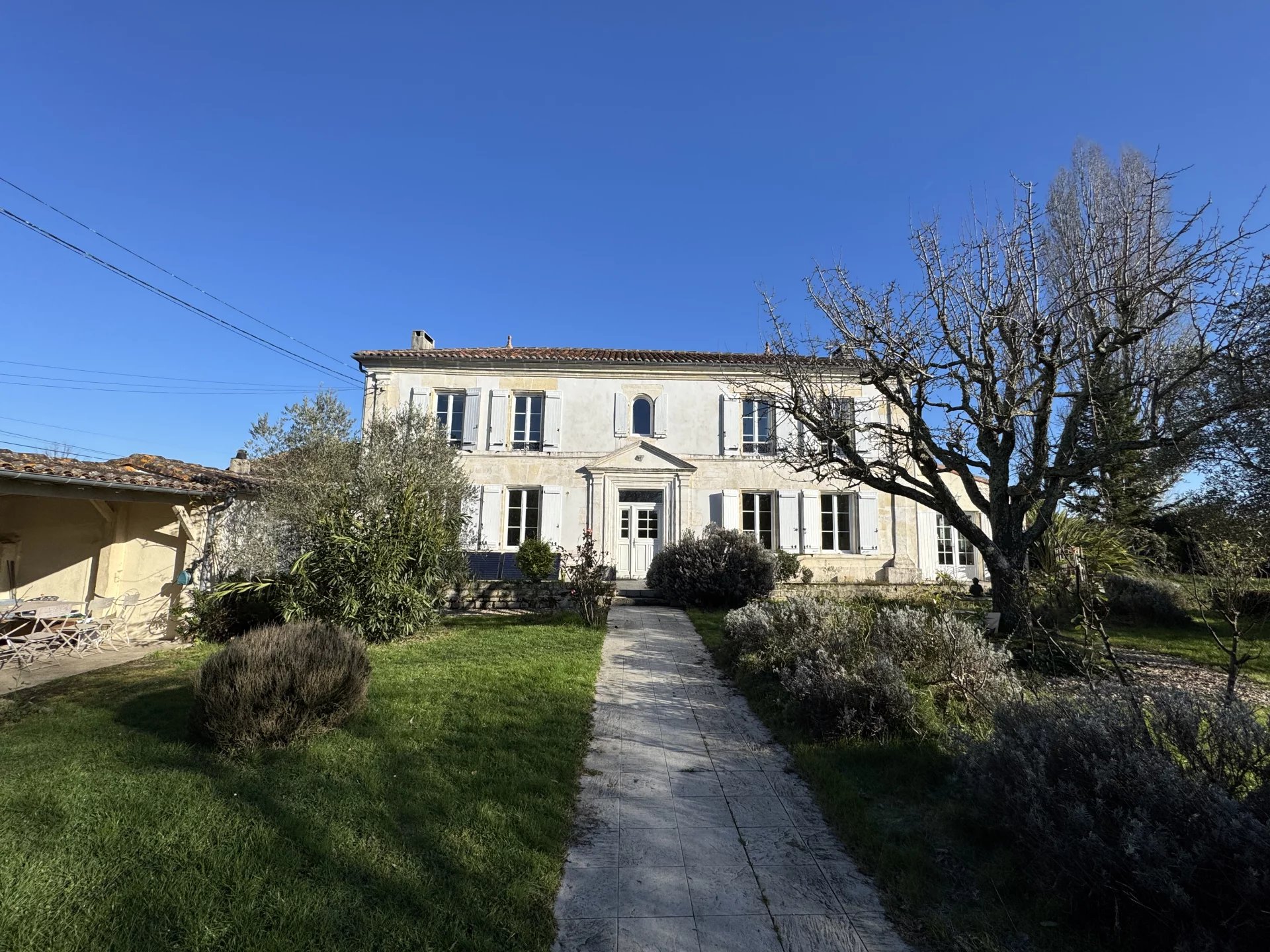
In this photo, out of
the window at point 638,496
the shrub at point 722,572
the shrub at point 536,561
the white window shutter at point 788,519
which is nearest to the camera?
the shrub at point 722,572

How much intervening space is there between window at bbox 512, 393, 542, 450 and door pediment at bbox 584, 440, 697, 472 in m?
1.80

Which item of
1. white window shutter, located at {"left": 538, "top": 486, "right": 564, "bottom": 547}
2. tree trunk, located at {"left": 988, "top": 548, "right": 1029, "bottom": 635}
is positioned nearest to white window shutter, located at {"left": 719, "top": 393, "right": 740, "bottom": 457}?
white window shutter, located at {"left": 538, "top": 486, "right": 564, "bottom": 547}

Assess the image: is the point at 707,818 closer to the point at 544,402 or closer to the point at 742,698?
the point at 742,698

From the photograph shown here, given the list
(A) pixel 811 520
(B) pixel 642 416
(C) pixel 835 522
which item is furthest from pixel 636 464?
(C) pixel 835 522

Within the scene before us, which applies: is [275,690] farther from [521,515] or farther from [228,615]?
[521,515]

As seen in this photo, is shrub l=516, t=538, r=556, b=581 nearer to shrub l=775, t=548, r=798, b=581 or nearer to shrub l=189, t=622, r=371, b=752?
shrub l=775, t=548, r=798, b=581

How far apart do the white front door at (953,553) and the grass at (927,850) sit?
46.2 ft

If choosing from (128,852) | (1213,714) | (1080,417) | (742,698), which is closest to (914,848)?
(1213,714)

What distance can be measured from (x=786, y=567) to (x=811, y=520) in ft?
7.62

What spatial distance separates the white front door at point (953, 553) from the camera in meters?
16.8

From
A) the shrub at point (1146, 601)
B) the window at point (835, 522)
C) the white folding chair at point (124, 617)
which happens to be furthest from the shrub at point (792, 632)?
the window at point (835, 522)

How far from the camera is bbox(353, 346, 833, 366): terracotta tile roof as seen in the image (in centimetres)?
1678

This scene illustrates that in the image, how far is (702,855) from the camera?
10.2 ft

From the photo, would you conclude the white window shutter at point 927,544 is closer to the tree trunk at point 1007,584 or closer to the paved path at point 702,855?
the tree trunk at point 1007,584
